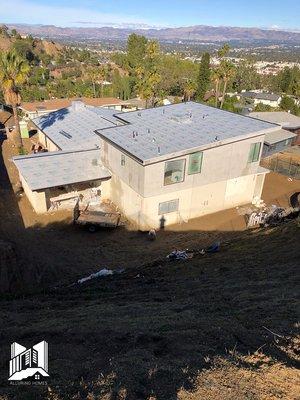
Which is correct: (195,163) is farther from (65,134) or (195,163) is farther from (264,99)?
(264,99)

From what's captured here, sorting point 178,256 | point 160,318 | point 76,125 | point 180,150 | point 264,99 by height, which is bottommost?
point 264,99

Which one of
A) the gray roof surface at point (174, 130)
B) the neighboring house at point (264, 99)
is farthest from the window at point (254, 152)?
the neighboring house at point (264, 99)

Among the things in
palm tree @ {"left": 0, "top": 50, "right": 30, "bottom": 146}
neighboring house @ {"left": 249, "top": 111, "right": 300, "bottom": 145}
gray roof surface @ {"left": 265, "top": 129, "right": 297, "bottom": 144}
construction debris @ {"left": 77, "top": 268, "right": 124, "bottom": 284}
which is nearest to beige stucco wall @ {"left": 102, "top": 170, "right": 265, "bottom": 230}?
construction debris @ {"left": 77, "top": 268, "right": 124, "bottom": 284}

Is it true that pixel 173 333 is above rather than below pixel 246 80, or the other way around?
above

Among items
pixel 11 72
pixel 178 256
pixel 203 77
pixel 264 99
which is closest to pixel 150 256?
pixel 178 256

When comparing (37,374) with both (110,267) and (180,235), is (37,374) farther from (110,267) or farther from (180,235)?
(180,235)

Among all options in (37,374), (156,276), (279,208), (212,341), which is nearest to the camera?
(37,374)

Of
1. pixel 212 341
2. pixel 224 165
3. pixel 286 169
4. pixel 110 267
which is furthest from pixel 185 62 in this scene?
pixel 212 341

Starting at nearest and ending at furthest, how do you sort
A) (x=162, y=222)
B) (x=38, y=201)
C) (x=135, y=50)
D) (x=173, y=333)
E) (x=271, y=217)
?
(x=173, y=333) < (x=162, y=222) < (x=271, y=217) < (x=38, y=201) < (x=135, y=50)
